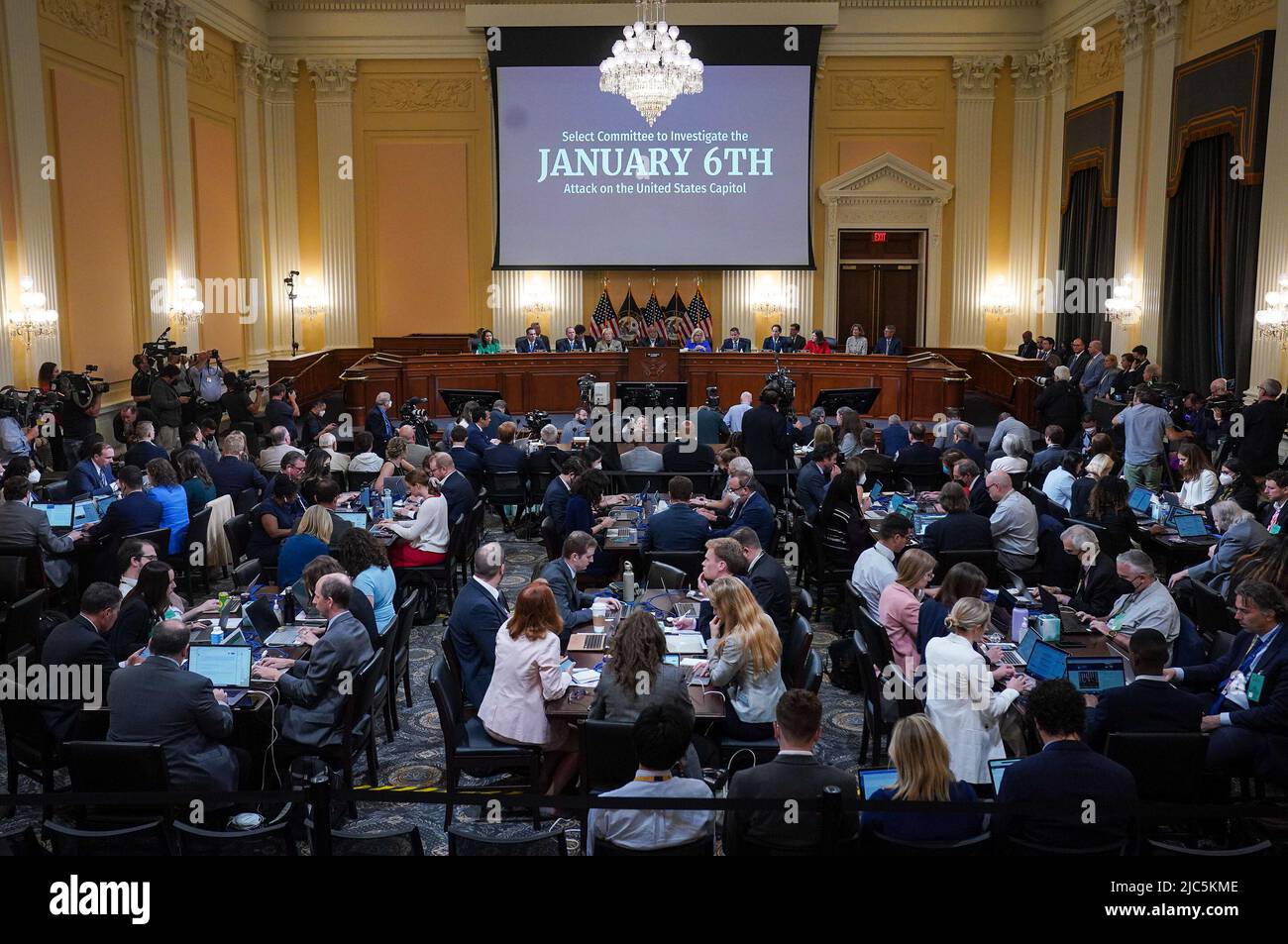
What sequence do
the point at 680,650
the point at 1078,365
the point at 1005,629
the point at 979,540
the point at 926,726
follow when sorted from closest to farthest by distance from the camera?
the point at 926,726, the point at 680,650, the point at 1005,629, the point at 979,540, the point at 1078,365

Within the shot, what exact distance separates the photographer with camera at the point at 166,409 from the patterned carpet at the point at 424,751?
243 inches

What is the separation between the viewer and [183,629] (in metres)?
5.26

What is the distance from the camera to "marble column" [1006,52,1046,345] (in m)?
20.3

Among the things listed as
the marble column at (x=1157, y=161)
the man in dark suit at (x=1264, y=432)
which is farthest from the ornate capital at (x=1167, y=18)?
the man in dark suit at (x=1264, y=432)

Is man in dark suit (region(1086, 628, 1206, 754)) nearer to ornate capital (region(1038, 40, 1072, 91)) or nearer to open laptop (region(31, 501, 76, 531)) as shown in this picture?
open laptop (region(31, 501, 76, 531))

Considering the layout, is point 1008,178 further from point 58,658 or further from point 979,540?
point 58,658

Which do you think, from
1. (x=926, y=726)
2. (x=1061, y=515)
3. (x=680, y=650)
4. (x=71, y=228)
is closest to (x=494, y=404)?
(x=71, y=228)

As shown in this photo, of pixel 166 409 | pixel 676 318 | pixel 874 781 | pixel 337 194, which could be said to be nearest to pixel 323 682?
pixel 874 781

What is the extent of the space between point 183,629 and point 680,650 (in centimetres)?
243

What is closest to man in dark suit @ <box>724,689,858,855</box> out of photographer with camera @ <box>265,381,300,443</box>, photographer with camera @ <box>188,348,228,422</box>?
photographer with camera @ <box>265,381,300,443</box>

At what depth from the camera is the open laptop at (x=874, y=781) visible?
4422 millimetres

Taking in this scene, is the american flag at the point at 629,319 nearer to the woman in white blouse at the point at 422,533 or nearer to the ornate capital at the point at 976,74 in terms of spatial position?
the ornate capital at the point at 976,74

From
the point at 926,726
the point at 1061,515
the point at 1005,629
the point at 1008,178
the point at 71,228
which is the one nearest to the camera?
the point at 926,726

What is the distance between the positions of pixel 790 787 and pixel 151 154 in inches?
582
